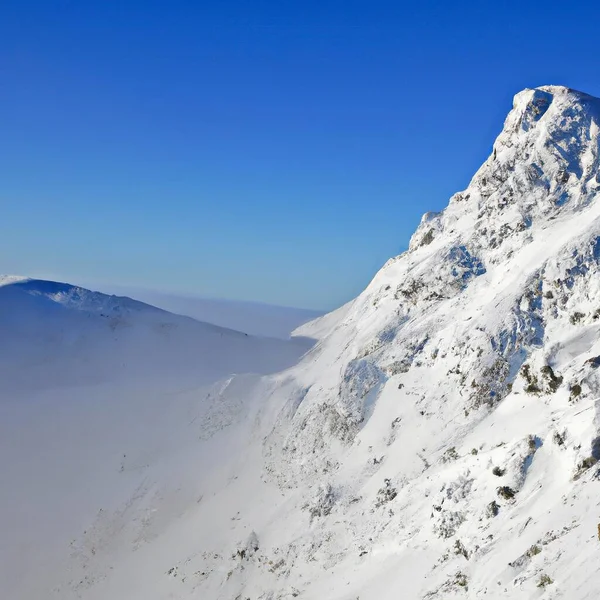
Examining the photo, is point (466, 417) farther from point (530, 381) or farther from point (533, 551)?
point (533, 551)

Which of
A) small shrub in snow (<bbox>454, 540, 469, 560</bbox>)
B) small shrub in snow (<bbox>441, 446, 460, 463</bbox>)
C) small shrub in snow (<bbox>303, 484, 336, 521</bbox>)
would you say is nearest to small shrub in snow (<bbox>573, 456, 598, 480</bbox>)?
small shrub in snow (<bbox>454, 540, 469, 560</bbox>)

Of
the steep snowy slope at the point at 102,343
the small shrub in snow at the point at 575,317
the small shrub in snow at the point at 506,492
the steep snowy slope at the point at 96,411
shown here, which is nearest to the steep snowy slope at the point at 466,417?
the small shrub in snow at the point at 575,317

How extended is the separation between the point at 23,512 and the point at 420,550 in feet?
129

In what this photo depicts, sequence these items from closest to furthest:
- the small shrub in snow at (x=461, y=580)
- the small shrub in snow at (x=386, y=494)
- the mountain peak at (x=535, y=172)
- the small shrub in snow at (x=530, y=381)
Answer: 1. the small shrub in snow at (x=461, y=580)
2. the small shrub in snow at (x=530, y=381)
3. the small shrub in snow at (x=386, y=494)
4. the mountain peak at (x=535, y=172)

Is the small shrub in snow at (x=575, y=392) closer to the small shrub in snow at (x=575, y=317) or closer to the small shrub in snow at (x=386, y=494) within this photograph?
the small shrub in snow at (x=575, y=317)

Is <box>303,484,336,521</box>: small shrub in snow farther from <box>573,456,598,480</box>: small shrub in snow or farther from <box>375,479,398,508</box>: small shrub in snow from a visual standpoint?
<box>573,456,598,480</box>: small shrub in snow

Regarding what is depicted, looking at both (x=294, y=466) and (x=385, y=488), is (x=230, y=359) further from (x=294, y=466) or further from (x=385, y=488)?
(x=385, y=488)

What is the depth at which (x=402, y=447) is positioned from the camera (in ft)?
134

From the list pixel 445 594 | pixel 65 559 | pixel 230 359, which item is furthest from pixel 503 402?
pixel 230 359

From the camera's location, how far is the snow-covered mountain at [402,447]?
27.8 meters

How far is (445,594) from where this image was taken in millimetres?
25156

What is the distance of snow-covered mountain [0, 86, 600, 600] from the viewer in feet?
91.3

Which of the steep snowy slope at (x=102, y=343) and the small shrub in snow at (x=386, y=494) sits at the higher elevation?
the steep snowy slope at (x=102, y=343)

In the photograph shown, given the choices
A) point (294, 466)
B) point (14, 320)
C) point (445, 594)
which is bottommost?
point (445, 594)
